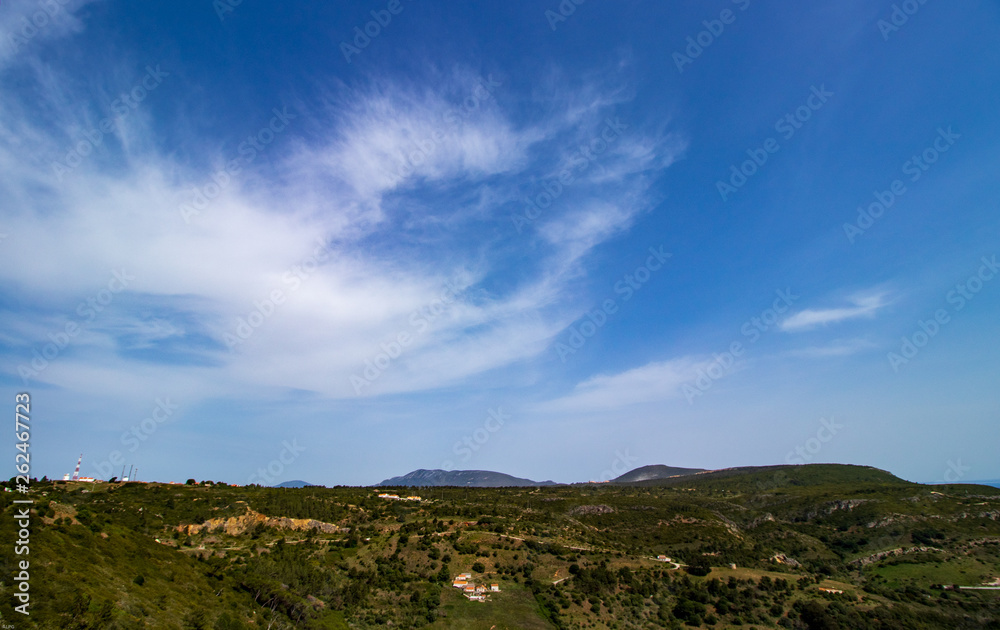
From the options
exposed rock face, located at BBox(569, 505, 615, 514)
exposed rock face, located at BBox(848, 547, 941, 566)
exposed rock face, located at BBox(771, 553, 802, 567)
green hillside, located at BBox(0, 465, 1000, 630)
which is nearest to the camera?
green hillside, located at BBox(0, 465, 1000, 630)

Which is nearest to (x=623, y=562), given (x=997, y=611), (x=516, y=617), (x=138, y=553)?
(x=516, y=617)

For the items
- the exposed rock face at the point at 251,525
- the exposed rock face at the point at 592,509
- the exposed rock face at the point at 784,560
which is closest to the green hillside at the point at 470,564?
the exposed rock face at the point at 251,525

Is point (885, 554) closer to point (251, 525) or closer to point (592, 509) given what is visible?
point (592, 509)

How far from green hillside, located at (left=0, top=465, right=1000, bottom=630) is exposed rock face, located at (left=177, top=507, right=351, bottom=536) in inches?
9.4

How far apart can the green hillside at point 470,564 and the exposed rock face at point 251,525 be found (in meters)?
0.24

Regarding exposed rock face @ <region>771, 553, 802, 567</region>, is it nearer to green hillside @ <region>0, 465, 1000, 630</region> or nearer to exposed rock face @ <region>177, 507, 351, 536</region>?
green hillside @ <region>0, 465, 1000, 630</region>

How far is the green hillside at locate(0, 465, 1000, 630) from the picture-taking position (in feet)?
84.8

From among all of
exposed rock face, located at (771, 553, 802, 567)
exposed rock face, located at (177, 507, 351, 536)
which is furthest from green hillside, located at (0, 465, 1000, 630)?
exposed rock face, located at (771, 553, 802, 567)

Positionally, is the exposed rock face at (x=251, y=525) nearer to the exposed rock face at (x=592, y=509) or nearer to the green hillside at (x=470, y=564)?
the green hillside at (x=470, y=564)

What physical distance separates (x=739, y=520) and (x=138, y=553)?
128479mm

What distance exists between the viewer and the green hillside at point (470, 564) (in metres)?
25.8

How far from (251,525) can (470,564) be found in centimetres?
3089

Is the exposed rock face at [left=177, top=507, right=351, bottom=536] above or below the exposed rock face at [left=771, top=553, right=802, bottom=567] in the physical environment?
above

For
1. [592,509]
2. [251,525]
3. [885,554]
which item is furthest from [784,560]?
[251,525]
